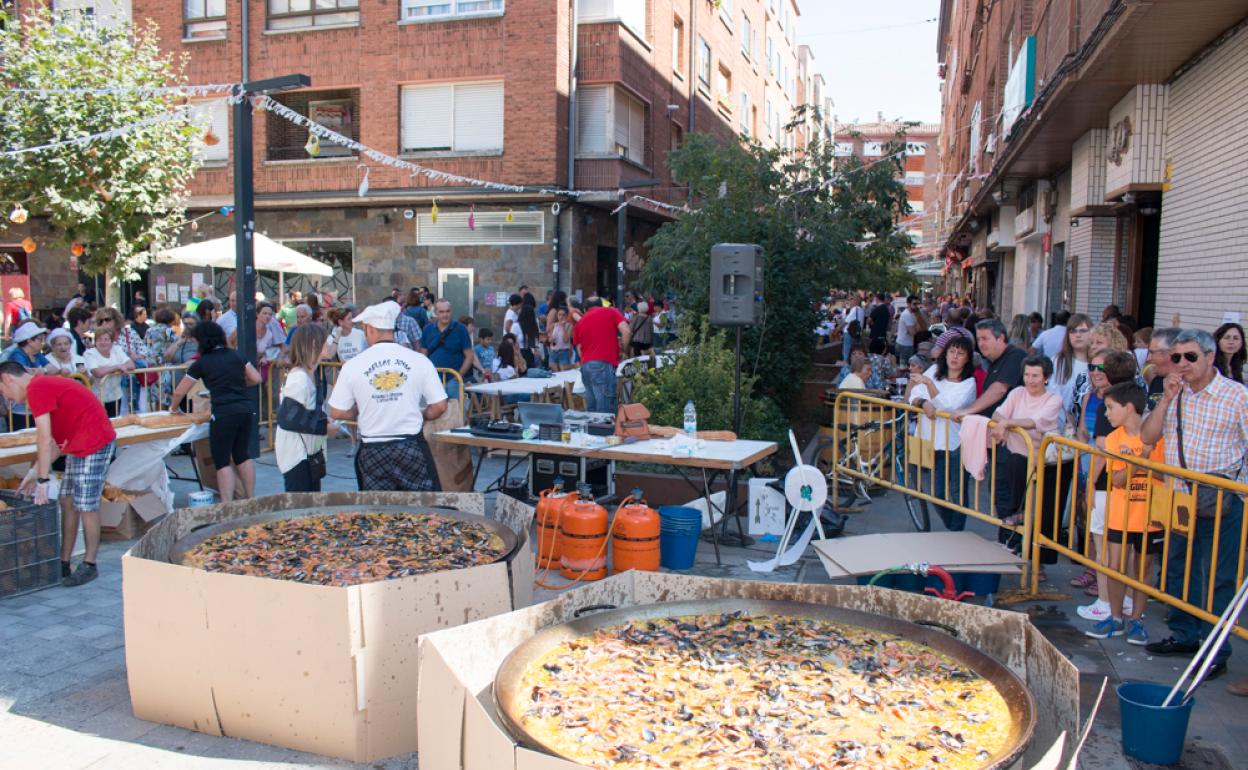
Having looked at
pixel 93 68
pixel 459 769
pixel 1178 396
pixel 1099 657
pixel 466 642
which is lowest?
pixel 1099 657

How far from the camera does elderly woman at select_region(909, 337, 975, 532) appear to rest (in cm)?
775

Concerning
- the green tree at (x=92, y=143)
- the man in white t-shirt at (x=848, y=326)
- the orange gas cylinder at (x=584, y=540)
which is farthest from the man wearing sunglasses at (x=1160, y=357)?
the green tree at (x=92, y=143)

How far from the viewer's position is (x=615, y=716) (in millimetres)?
3209

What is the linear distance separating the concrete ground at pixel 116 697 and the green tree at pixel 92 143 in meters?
13.9

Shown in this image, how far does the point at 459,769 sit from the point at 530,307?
1424 cm

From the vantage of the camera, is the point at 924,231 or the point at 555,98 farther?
the point at 924,231

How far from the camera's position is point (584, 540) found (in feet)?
23.6

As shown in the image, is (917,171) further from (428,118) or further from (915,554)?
(915,554)

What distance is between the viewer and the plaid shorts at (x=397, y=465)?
6367 mm

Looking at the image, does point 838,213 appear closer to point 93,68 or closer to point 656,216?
point 656,216

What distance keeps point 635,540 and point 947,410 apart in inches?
115

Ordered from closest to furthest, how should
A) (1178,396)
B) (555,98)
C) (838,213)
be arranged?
1. (1178,396)
2. (838,213)
3. (555,98)

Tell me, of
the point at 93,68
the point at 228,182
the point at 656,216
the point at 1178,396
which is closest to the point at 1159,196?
the point at 1178,396

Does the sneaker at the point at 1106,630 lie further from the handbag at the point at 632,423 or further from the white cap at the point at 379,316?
the white cap at the point at 379,316
